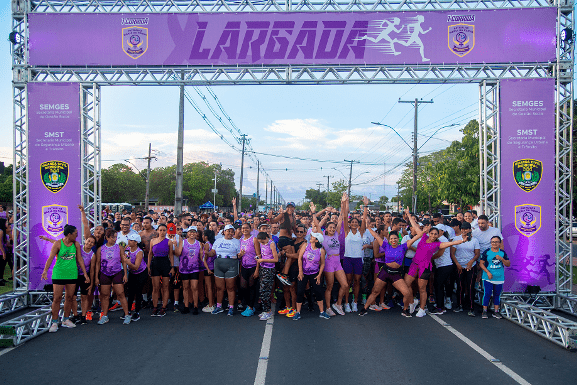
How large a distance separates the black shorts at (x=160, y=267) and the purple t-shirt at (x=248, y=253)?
1413 mm

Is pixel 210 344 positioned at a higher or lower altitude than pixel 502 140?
lower

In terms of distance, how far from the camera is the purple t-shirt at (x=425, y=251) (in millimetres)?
7609

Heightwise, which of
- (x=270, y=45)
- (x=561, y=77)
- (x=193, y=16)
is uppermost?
(x=193, y=16)

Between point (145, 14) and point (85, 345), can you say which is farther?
point (145, 14)

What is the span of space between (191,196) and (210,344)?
60.5 metres

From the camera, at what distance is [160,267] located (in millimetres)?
7715

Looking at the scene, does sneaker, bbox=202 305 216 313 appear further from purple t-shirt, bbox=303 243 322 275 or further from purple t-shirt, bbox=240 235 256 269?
purple t-shirt, bbox=303 243 322 275

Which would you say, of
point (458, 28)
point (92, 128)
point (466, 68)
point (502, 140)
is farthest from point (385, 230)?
point (92, 128)

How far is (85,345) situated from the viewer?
605 cm

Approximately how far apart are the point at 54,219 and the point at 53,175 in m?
0.92

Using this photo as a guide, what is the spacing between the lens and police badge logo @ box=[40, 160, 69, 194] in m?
8.68

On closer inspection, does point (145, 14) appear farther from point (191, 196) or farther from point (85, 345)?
point (191, 196)

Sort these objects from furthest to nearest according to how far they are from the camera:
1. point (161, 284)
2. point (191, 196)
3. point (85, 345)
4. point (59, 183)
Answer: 1. point (191, 196)
2. point (59, 183)
3. point (161, 284)
4. point (85, 345)

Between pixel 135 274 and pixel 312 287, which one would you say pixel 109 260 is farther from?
pixel 312 287
